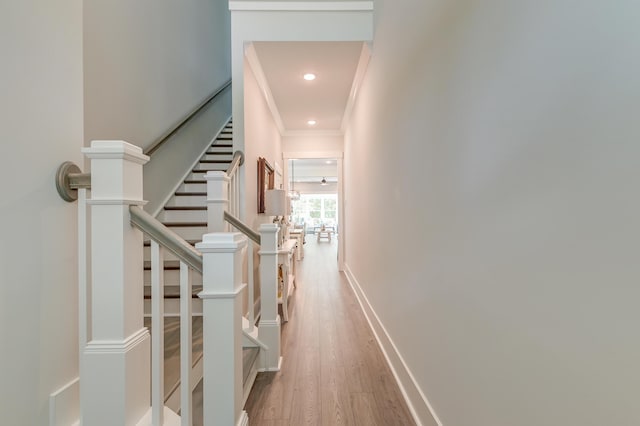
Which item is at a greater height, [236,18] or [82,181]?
[236,18]

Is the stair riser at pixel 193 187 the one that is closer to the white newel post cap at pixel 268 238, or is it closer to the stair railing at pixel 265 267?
the stair railing at pixel 265 267

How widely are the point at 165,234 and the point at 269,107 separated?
3650 millimetres

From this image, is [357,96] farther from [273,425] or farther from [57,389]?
[57,389]

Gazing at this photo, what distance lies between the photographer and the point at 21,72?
1.06 meters

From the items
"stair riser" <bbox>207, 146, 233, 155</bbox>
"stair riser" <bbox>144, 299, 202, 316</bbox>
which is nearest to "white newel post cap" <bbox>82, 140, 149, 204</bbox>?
"stair riser" <bbox>144, 299, 202, 316</bbox>

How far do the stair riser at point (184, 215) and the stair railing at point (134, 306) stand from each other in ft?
7.11

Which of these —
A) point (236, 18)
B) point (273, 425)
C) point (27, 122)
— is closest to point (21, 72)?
point (27, 122)

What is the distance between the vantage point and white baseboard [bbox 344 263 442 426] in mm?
1649

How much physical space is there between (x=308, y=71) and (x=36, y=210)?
3063mm

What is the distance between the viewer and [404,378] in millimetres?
2035

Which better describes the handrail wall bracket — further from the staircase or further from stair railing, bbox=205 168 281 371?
stair railing, bbox=205 168 281 371

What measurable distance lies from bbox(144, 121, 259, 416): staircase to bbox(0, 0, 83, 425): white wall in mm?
614

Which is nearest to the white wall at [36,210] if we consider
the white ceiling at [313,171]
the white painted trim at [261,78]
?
the white painted trim at [261,78]

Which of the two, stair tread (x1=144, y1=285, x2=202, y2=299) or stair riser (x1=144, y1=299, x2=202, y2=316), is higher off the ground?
stair tread (x1=144, y1=285, x2=202, y2=299)
